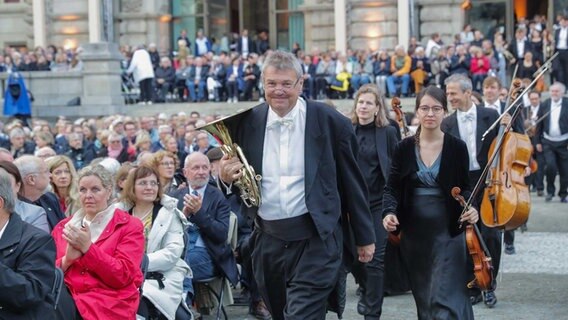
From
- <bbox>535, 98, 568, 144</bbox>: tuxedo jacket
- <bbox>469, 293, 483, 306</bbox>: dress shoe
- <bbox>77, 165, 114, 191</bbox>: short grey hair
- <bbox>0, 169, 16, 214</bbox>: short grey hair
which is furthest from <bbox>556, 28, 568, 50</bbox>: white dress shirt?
<bbox>0, 169, 16, 214</bbox>: short grey hair

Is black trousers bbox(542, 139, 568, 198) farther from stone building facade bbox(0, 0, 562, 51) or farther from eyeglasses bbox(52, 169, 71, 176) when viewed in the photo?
stone building facade bbox(0, 0, 562, 51)

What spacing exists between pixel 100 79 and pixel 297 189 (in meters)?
20.3

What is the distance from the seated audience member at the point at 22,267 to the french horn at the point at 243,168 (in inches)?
43.6

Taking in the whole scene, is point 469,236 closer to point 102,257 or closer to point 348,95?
point 102,257

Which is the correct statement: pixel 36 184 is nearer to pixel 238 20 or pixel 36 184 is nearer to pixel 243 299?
pixel 243 299

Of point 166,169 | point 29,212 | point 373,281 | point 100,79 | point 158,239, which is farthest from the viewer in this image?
point 100,79

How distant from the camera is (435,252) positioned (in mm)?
7297

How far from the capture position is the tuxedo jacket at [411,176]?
7273 millimetres

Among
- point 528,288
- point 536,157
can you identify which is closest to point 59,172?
point 528,288

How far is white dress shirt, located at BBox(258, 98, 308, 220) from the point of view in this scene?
6.42 m

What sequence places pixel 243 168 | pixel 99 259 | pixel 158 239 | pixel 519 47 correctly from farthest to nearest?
pixel 519 47 → pixel 158 239 → pixel 99 259 → pixel 243 168

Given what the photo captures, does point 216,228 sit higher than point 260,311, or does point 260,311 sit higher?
point 216,228

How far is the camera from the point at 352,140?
6609 millimetres

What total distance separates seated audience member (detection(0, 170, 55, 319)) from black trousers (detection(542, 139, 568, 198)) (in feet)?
40.4
